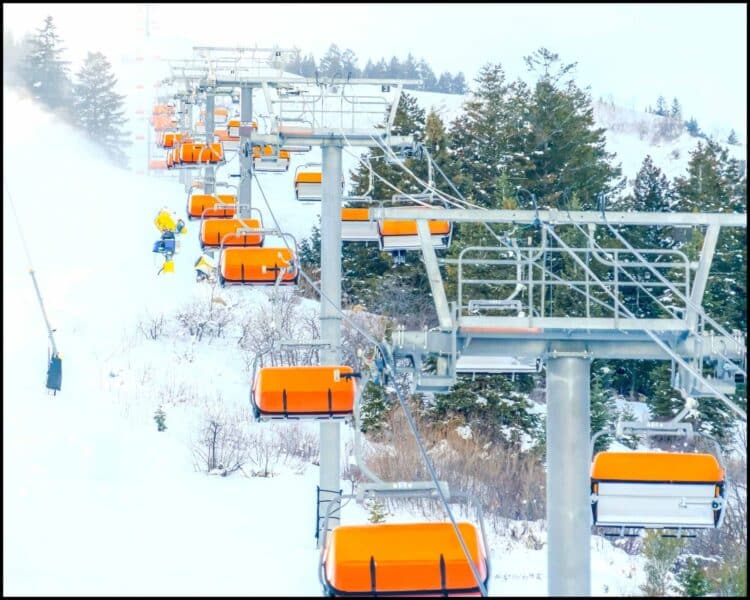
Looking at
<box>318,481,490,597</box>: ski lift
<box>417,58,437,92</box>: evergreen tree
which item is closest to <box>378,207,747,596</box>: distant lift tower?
<box>318,481,490,597</box>: ski lift

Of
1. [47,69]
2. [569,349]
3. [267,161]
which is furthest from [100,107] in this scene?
[569,349]

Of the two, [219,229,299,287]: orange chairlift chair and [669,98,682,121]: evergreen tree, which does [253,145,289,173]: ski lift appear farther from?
[669,98,682,121]: evergreen tree

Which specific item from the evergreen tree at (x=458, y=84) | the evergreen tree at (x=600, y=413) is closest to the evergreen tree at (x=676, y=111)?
the evergreen tree at (x=458, y=84)

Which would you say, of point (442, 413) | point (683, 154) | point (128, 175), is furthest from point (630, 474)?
point (683, 154)

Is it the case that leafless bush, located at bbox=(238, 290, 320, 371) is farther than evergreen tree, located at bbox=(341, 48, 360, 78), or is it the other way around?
evergreen tree, located at bbox=(341, 48, 360, 78)

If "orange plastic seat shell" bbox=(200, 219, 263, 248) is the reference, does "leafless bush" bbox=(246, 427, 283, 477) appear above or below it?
below

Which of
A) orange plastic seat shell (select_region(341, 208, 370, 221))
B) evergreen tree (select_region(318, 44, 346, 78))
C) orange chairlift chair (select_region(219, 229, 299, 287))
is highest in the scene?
evergreen tree (select_region(318, 44, 346, 78))

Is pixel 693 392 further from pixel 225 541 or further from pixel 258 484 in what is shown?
pixel 258 484
